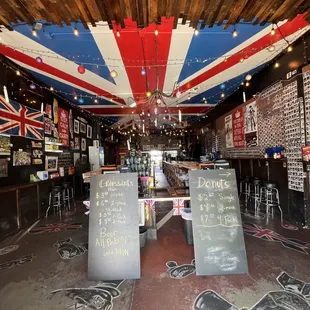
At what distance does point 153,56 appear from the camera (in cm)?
420

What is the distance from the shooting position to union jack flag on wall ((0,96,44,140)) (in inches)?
158

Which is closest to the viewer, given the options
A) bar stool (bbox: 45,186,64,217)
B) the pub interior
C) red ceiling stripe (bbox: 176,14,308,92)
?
the pub interior

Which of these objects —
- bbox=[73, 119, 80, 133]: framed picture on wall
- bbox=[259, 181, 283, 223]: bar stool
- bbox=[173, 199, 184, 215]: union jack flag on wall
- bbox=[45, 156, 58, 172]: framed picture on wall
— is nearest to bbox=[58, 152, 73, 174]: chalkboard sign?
bbox=[45, 156, 58, 172]: framed picture on wall

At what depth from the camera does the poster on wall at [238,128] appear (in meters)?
6.54

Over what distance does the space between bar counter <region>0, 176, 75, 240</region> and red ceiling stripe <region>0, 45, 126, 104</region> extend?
267cm

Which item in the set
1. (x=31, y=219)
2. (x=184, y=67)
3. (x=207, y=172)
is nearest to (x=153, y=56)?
(x=184, y=67)

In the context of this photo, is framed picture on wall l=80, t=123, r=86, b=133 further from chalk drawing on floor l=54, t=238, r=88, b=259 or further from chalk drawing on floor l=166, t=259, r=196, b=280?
chalk drawing on floor l=166, t=259, r=196, b=280

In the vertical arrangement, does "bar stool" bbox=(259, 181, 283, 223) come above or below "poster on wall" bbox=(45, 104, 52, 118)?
below

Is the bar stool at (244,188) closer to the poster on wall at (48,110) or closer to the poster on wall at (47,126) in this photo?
the poster on wall at (47,126)

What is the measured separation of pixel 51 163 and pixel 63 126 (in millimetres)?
1449

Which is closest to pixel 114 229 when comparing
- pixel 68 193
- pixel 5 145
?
pixel 5 145

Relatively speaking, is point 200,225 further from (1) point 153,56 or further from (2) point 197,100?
(2) point 197,100

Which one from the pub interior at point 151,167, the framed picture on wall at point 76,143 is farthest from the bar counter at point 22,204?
the framed picture on wall at point 76,143

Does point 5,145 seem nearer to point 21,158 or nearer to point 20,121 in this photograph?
point 21,158
